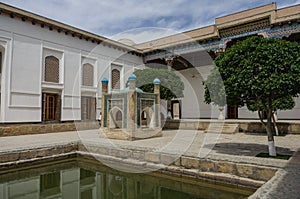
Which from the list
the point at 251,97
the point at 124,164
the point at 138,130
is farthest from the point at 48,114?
the point at 251,97

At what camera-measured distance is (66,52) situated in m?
14.0

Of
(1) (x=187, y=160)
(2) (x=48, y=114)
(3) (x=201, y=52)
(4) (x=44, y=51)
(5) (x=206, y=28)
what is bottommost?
(1) (x=187, y=160)

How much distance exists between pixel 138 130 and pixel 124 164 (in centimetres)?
289

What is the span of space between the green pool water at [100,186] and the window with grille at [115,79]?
35.0ft

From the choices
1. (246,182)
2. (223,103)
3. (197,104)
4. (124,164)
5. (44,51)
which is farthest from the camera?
(197,104)

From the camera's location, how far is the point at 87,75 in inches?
598

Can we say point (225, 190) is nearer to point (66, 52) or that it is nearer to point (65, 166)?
point (65, 166)

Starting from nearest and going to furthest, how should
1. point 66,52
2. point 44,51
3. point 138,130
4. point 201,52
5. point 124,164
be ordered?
point 124,164
point 138,130
point 44,51
point 66,52
point 201,52

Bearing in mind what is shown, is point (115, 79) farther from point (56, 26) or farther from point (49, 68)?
point (56, 26)

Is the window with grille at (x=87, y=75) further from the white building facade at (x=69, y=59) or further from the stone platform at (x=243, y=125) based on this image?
the stone platform at (x=243, y=125)

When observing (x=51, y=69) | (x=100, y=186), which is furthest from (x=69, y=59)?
(x=100, y=186)

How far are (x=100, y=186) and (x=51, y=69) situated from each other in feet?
31.7

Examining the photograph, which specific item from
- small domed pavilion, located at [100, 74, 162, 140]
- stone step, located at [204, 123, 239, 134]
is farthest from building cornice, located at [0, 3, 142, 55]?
Answer: stone step, located at [204, 123, 239, 134]

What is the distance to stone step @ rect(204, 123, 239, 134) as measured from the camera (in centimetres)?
1184
